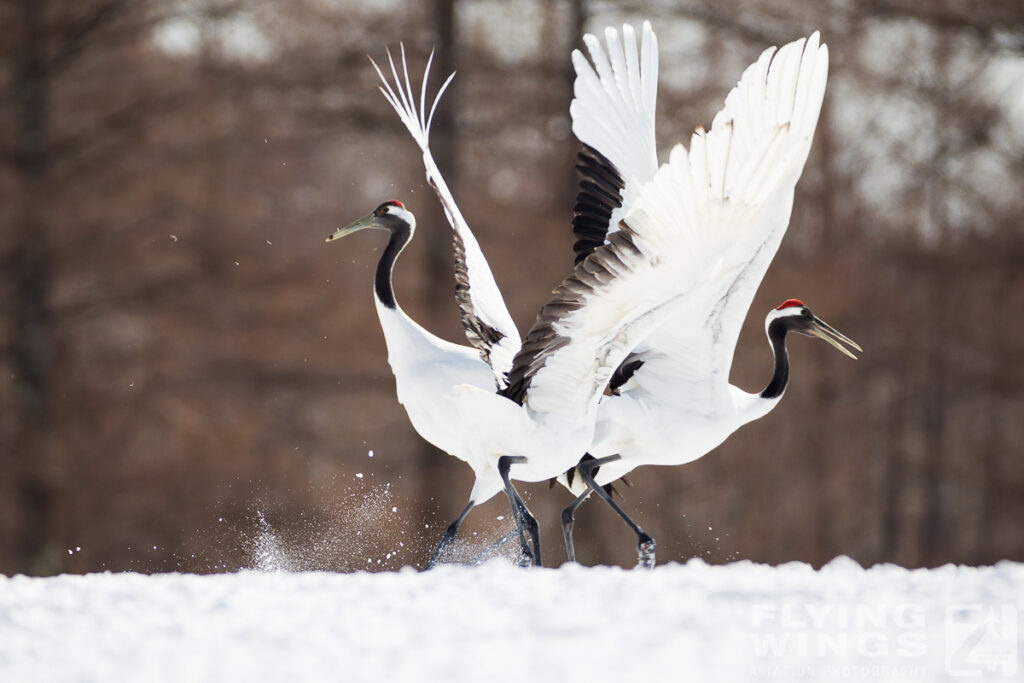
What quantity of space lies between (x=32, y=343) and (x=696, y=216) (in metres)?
9.92

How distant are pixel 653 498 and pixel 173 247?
5.48 m

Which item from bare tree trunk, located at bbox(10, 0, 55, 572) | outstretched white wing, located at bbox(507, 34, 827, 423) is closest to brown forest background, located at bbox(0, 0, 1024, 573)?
bare tree trunk, located at bbox(10, 0, 55, 572)

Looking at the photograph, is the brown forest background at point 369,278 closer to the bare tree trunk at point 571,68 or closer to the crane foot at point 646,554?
the bare tree trunk at point 571,68

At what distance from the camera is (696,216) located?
3508 millimetres

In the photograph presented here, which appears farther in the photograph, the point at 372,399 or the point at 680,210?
the point at 372,399

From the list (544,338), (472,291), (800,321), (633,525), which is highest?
(544,338)

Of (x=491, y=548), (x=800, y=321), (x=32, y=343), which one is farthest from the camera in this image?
(x=32, y=343)

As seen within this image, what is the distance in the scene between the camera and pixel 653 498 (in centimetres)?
A: 1209

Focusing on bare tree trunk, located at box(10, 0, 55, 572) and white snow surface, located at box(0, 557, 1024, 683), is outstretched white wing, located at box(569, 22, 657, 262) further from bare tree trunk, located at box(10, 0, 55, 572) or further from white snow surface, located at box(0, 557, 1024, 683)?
bare tree trunk, located at box(10, 0, 55, 572)

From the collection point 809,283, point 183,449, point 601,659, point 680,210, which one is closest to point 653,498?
point 809,283

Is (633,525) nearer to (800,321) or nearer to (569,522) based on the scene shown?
(569,522)

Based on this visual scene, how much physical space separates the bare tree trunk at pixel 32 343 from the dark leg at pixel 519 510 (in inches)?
333

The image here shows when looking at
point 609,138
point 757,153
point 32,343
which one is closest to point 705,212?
point 757,153

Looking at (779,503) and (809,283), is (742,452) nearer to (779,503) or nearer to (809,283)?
(779,503)
